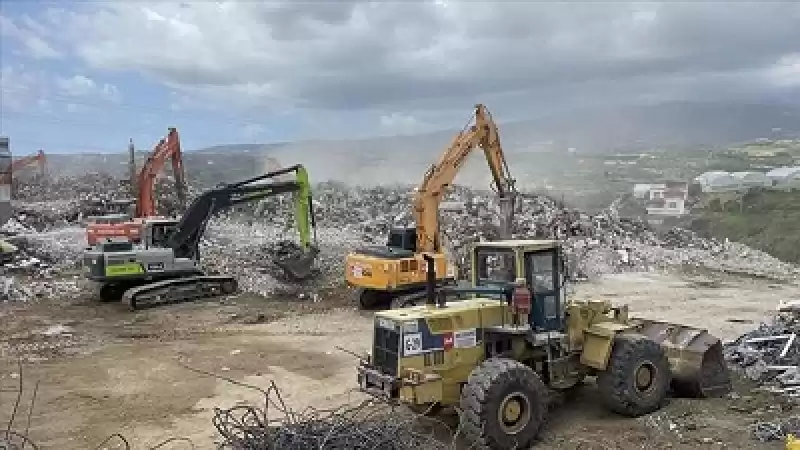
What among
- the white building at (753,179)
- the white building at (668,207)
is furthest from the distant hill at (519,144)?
the white building at (753,179)

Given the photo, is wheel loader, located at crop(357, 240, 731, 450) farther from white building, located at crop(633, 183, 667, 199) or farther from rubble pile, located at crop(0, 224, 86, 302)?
white building, located at crop(633, 183, 667, 199)

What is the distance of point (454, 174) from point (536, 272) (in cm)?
800

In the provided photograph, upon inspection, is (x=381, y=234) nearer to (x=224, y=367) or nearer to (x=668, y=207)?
(x=224, y=367)

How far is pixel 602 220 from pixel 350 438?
2319cm

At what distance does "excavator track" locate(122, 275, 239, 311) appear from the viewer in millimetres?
16250

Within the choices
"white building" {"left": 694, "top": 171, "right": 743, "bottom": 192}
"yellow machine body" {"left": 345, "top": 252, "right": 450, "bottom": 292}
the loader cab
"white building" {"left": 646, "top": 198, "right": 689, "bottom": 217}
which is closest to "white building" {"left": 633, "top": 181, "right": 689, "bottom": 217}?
"white building" {"left": 646, "top": 198, "right": 689, "bottom": 217}

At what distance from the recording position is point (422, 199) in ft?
53.0

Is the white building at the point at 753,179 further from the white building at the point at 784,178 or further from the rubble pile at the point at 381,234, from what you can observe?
the rubble pile at the point at 381,234

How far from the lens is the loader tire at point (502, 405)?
301 inches

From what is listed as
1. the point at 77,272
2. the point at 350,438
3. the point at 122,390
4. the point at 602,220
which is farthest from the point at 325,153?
the point at 350,438

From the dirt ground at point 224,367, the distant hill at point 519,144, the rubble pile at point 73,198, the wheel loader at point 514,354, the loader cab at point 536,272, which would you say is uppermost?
the distant hill at point 519,144

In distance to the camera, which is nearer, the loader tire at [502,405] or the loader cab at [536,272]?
the loader tire at [502,405]

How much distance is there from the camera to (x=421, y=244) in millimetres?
16156

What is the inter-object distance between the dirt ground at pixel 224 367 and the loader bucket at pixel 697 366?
28 cm
